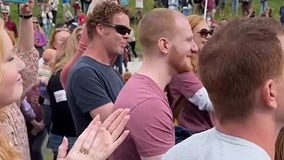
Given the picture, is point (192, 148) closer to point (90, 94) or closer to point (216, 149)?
point (216, 149)

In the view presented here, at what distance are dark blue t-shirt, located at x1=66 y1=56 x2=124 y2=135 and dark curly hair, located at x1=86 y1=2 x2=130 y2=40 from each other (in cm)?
30

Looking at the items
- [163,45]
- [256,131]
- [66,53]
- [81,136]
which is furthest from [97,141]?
[66,53]

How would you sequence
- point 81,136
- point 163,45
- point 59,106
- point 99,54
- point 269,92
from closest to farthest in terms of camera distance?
point 269,92 → point 81,136 → point 163,45 → point 99,54 → point 59,106

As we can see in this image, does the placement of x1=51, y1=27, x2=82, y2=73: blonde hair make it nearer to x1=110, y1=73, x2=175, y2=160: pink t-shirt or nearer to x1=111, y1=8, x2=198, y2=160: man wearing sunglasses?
x1=111, y1=8, x2=198, y2=160: man wearing sunglasses

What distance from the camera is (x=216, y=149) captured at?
2.05 metres

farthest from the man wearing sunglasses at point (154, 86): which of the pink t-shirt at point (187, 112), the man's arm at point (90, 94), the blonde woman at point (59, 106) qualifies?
the blonde woman at point (59, 106)

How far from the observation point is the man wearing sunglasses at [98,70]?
3.87m

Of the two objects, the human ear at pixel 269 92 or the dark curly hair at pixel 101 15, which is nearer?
the human ear at pixel 269 92

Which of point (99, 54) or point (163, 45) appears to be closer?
point (163, 45)

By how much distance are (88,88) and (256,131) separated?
77.8 inches

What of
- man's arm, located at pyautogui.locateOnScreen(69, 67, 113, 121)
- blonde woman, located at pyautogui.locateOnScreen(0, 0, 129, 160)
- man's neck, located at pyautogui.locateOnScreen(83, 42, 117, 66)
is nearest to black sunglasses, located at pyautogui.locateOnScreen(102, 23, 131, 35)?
man's neck, located at pyautogui.locateOnScreen(83, 42, 117, 66)

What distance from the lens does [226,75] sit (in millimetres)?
2035

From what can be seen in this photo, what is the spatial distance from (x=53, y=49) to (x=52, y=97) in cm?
237

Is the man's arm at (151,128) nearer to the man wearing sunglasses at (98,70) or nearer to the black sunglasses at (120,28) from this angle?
the man wearing sunglasses at (98,70)
